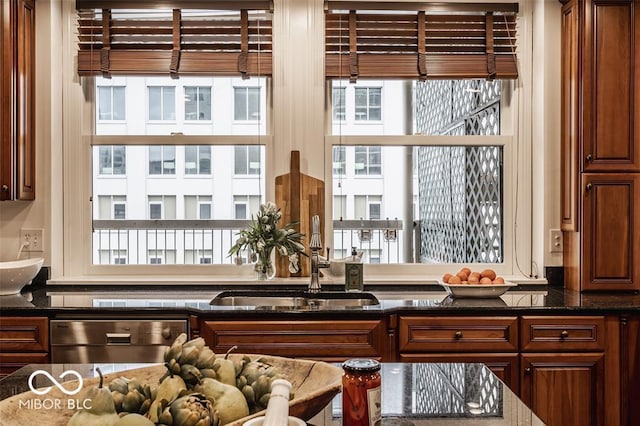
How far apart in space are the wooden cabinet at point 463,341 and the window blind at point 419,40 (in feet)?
4.74

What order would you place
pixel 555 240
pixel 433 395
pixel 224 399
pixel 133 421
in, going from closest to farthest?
pixel 133 421
pixel 224 399
pixel 433 395
pixel 555 240

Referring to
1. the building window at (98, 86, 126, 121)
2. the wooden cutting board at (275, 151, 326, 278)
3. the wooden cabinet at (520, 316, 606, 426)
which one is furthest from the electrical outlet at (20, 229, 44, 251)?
the wooden cabinet at (520, 316, 606, 426)

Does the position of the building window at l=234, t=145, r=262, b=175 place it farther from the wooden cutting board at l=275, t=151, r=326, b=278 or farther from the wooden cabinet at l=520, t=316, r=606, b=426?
the wooden cabinet at l=520, t=316, r=606, b=426

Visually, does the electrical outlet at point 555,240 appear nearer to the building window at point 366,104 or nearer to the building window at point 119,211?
the building window at point 366,104

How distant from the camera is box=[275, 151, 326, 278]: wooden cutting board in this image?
3.40m

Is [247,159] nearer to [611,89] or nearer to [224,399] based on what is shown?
[611,89]

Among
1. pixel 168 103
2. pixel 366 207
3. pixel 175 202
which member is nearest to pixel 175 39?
pixel 168 103

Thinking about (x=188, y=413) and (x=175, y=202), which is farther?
(x=175, y=202)

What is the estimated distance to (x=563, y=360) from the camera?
106 inches

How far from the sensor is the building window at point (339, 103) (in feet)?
11.6

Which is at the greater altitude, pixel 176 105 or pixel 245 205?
pixel 176 105

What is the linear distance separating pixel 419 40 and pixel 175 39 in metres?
1.35

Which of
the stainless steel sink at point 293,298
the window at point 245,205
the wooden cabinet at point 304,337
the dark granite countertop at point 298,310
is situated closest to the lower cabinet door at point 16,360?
the dark granite countertop at point 298,310

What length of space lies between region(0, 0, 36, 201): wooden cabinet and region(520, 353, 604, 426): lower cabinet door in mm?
2564
